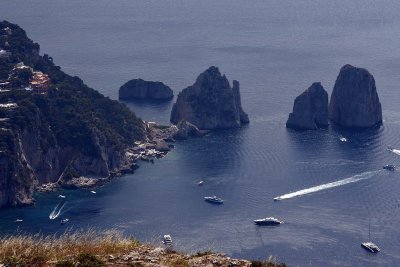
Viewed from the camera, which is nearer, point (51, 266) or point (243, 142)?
point (51, 266)

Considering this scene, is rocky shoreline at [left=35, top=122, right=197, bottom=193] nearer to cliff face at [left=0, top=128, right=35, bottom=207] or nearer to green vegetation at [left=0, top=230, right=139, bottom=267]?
cliff face at [left=0, top=128, right=35, bottom=207]

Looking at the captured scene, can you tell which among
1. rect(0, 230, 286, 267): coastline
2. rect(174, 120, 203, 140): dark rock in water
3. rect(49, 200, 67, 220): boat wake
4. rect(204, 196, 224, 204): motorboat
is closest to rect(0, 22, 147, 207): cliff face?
rect(49, 200, 67, 220): boat wake

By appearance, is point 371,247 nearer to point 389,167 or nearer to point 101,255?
point 389,167

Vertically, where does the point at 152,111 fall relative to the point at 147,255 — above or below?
below

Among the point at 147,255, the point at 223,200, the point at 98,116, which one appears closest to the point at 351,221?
the point at 223,200

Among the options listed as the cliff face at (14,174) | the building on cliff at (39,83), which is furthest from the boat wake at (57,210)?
the building on cliff at (39,83)

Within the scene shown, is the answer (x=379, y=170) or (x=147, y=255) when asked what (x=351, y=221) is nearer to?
(x=379, y=170)
